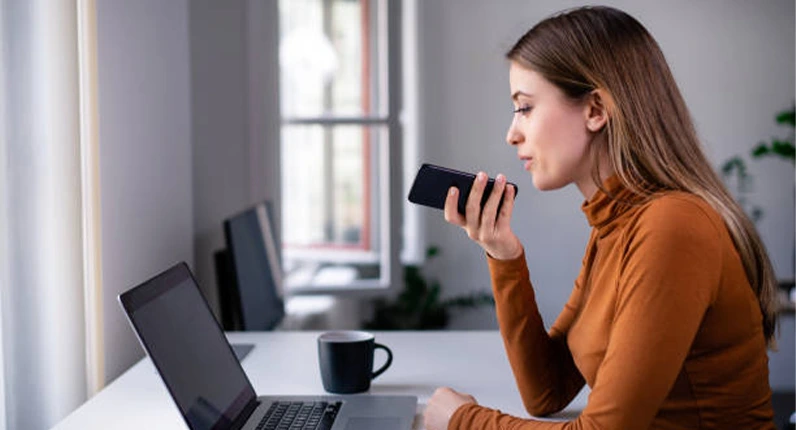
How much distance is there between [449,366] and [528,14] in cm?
253

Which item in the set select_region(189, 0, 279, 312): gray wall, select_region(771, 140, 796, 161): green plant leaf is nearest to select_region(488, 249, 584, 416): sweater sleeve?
select_region(189, 0, 279, 312): gray wall

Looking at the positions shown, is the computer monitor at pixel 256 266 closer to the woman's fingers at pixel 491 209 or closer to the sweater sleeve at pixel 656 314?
the woman's fingers at pixel 491 209

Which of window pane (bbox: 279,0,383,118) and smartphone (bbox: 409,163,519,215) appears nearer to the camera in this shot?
smartphone (bbox: 409,163,519,215)

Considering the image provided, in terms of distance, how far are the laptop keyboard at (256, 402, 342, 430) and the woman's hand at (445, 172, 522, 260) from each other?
0.33m

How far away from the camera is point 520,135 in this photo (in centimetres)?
127

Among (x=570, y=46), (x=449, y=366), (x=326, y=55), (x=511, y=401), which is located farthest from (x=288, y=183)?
(x=570, y=46)

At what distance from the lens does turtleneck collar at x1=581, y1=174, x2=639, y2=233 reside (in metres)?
1.19

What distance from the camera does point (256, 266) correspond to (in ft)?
6.96

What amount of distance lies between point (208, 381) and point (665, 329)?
60 centimetres

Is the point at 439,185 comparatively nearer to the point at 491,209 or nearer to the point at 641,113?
the point at 491,209

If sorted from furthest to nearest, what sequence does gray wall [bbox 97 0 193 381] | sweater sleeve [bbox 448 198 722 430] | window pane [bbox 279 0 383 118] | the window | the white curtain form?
window pane [bbox 279 0 383 118], the window, gray wall [bbox 97 0 193 381], the white curtain, sweater sleeve [bbox 448 198 722 430]

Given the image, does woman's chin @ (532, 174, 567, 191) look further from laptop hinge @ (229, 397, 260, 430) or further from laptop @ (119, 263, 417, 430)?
laptop hinge @ (229, 397, 260, 430)

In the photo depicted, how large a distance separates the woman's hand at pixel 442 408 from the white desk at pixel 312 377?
0.06m

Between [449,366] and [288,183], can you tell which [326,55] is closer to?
[288,183]
